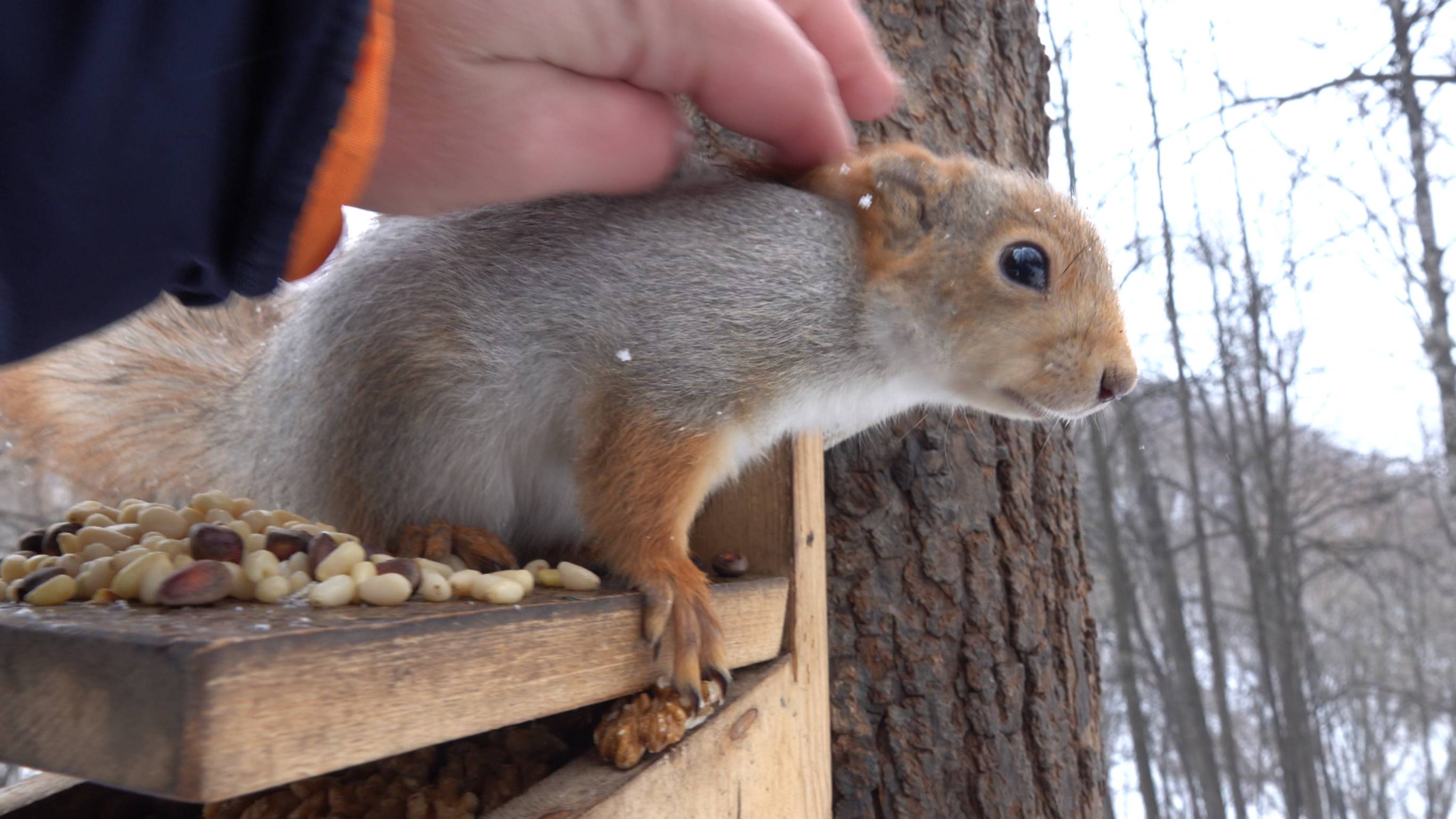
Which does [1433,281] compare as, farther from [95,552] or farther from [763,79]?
[95,552]

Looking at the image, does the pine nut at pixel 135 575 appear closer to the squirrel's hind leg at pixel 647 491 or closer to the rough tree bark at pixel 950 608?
the squirrel's hind leg at pixel 647 491

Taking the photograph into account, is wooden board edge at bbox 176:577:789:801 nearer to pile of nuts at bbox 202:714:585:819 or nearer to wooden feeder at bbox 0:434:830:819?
wooden feeder at bbox 0:434:830:819

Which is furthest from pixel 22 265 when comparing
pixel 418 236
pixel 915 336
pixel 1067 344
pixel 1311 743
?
pixel 1311 743

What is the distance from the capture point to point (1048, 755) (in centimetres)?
141

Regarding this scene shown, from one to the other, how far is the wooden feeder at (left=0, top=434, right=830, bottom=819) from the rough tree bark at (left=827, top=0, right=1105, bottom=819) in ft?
1.26

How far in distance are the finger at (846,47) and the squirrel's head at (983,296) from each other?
9cm

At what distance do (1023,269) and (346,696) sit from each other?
0.84 metres

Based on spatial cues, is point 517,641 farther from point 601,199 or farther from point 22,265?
point 601,199

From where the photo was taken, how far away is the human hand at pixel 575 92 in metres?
0.78

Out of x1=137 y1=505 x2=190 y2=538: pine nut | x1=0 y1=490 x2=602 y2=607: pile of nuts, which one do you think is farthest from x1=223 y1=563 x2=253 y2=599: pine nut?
x1=137 y1=505 x2=190 y2=538: pine nut

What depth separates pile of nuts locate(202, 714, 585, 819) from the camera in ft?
2.55

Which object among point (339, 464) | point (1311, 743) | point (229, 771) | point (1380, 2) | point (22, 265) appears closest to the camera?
point (229, 771)

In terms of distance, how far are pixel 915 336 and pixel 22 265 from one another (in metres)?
0.78

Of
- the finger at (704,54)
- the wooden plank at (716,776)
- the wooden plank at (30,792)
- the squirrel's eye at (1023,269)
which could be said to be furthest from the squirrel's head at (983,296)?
the wooden plank at (30,792)
